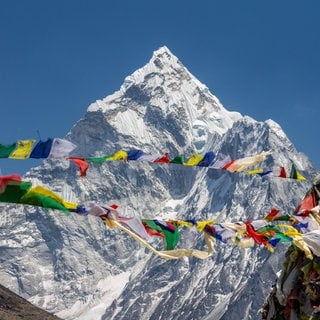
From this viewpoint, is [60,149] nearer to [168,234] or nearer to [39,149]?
[39,149]

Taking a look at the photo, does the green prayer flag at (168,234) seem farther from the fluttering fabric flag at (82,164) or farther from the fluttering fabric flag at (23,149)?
the fluttering fabric flag at (23,149)

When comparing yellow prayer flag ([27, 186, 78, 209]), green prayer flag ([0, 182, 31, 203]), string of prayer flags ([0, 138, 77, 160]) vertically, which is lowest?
green prayer flag ([0, 182, 31, 203])

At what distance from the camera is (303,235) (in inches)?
586

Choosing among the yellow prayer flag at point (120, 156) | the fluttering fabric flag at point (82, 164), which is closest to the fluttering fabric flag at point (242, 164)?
the yellow prayer flag at point (120, 156)

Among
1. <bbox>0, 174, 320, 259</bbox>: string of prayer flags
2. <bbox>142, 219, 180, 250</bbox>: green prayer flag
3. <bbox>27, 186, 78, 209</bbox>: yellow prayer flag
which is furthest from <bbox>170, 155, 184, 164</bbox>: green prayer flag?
<bbox>27, 186, 78, 209</bbox>: yellow prayer flag

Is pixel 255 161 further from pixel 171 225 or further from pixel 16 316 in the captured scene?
pixel 16 316

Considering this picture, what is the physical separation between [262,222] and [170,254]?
3.36 meters

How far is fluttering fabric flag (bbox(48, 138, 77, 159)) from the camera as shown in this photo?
535 inches

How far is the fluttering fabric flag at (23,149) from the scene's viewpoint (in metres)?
13.3

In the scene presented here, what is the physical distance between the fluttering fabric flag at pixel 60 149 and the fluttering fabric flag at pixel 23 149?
36 cm

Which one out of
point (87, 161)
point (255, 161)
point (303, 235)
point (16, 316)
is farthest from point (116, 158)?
point (16, 316)

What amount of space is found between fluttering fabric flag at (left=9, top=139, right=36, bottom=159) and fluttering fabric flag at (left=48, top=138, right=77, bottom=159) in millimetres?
363

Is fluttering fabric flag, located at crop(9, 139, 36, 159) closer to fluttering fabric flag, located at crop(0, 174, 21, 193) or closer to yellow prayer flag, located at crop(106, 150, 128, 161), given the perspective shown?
fluttering fabric flag, located at crop(0, 174, 21, 193)

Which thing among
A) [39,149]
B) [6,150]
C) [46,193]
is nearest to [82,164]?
[39,149]
